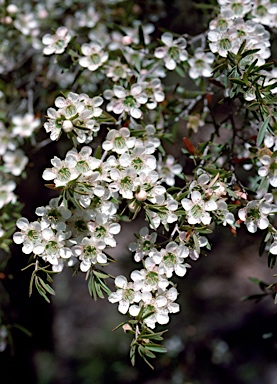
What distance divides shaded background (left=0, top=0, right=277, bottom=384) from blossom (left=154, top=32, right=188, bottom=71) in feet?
3.39

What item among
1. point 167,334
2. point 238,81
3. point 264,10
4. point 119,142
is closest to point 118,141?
point 119,142

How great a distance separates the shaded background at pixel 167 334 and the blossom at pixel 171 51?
103 cm

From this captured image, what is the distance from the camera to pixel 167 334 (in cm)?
323

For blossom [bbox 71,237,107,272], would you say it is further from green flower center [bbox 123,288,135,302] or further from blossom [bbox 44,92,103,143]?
blossom [bbox 44,92,103,143]

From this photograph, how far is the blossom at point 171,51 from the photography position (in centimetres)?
178

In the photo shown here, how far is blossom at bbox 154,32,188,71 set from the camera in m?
1.78

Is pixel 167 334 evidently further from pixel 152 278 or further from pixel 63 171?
pixel 63 171

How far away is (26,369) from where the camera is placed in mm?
3137

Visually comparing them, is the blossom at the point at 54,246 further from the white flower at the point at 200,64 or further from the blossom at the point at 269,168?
the white flower at the point at 200,64

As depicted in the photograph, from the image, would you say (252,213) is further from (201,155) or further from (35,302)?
(35,302)

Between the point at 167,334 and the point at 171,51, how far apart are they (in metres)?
1.95

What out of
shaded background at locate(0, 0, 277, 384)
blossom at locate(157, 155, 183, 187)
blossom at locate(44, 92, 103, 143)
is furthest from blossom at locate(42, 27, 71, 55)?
shaded background at locate(0, 0, 277, 384)

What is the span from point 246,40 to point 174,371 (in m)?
2.18

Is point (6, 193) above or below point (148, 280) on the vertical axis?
below
